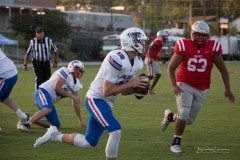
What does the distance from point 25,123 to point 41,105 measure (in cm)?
39

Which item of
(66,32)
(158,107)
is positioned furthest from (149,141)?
(66,32)

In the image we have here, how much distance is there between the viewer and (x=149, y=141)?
31.3 feet

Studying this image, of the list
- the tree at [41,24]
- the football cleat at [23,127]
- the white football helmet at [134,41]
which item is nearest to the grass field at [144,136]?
the football cleat at [23,127]

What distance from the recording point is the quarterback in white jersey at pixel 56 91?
10148 mm

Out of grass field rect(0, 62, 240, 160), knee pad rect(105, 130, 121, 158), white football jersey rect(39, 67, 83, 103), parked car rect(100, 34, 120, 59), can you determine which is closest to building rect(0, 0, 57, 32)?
parked car rect(100, 34, 120, 59)

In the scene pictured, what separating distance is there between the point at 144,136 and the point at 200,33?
2226 mm

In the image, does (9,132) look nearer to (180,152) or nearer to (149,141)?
(149,141)

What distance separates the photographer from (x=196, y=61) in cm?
871

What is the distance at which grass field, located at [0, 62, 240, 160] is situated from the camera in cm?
847

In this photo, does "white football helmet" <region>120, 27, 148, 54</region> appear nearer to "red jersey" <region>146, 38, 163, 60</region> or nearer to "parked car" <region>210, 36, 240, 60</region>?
"red jersey" <region>146, 38, 163, 60</region>

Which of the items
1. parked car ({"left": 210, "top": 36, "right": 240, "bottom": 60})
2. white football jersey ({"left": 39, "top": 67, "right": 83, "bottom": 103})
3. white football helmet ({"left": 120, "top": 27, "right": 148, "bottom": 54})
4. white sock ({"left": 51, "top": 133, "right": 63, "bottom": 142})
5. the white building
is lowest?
parked car ({"left": 210, "top": 36, "right": 240, "bottom": 60})

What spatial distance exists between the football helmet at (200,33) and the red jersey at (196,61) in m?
0.07

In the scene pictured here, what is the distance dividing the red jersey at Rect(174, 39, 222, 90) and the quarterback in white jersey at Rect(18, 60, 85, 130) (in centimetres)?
204

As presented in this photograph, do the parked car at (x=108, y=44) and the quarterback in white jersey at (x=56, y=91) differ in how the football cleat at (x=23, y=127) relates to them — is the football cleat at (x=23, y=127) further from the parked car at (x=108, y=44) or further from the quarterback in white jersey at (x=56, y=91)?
the parked car at (x=108, y=44)
